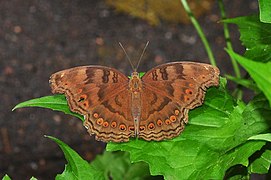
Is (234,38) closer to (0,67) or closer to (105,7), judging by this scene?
(105,7)

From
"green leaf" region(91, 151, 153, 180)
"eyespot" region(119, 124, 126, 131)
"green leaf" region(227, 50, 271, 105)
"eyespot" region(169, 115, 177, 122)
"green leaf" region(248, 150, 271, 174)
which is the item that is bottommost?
"green leaf" region(91, 151, 153, 180)

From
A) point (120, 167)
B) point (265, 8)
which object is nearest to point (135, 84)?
point (265, 8)

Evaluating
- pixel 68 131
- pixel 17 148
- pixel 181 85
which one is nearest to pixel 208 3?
pixel 68 131

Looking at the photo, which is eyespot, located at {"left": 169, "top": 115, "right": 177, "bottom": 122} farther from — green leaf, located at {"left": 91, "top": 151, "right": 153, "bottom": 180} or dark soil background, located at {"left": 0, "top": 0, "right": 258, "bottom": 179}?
dark soil background, located at {"left": 0, "top": 0, "right": 258, "bottom": 179}

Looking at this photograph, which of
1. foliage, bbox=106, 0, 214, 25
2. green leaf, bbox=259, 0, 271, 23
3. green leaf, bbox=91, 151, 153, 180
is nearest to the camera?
green leaf, bbox=259, 0, 271, 23

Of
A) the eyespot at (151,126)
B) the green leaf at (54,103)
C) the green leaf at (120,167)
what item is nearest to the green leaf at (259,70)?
the eyespot at (151,126)

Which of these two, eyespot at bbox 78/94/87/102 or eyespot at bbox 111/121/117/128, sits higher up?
eyespot at bbox 78/94/87/102

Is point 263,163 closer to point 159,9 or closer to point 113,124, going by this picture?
point 113,124

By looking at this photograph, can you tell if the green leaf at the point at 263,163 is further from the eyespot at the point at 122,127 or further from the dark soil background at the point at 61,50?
the dark soil background at the point at 61,50

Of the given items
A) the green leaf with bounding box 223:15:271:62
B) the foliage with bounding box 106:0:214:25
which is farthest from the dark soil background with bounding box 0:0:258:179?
the green leaf with bounding box 223:15:271:62
